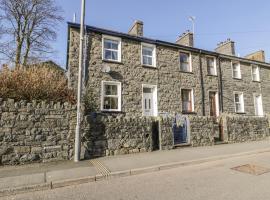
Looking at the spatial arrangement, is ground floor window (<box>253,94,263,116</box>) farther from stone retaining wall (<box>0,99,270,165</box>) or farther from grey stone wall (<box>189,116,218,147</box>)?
stone retaining wall (<box>0,99,270,165</box>)

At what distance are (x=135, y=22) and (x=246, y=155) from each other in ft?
36.5

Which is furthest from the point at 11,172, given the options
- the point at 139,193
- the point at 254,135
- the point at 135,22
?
the point at 254,135

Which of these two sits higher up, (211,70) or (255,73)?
(255,73)

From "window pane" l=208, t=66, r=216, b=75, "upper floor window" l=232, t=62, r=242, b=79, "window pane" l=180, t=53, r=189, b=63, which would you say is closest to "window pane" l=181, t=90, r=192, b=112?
"window pane" l=180, t=53, r=189, b=63

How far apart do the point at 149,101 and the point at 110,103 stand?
2857mm

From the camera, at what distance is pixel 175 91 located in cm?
1457

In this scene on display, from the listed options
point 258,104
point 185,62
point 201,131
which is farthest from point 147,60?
point 258,104

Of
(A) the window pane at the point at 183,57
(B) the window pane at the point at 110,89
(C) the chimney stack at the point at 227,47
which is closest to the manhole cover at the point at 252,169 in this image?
(B) the window pane at the point at 110,89

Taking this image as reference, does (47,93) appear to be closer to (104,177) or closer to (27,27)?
(104,177)

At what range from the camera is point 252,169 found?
6.68 m

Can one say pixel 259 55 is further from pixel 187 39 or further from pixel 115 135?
pixel 115 135

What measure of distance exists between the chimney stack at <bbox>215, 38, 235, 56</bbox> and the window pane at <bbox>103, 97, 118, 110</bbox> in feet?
41.7

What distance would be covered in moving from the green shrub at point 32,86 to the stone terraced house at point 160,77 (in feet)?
7.05

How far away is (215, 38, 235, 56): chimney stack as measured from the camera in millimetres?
18747
